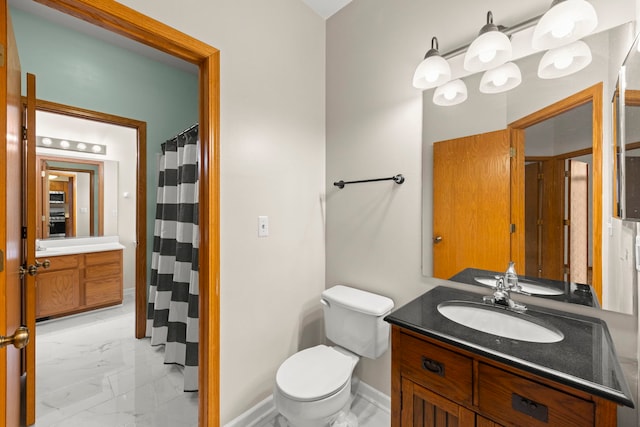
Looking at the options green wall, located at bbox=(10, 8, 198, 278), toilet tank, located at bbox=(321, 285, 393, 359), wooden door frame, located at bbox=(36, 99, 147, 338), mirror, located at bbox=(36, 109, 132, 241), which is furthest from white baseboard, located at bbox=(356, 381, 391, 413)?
mirror, located at bbox=(36, 109, 132, 241)

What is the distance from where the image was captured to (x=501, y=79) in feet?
4.15

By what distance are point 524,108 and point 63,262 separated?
14.3 feet

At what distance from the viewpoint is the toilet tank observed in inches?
60.3

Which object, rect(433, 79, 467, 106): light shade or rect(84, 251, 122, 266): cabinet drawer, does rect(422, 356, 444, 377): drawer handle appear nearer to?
rect(433, 79, 467, 106): light shade

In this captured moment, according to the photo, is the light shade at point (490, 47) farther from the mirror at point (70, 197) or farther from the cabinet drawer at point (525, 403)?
the mirror at point (70, 197)

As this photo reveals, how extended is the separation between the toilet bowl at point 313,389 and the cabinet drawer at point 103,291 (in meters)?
3.13

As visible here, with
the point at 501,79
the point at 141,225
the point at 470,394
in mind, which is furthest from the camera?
the point at 141,225

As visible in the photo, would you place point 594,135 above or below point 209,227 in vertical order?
above

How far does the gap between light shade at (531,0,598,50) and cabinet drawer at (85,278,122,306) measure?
14.8ft

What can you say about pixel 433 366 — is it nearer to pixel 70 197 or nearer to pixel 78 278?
pixel 78 278

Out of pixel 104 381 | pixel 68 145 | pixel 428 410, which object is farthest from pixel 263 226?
pixel 68 145

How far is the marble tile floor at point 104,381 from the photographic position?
1.68m

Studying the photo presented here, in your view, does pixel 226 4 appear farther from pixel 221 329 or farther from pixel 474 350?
pixel 474 350

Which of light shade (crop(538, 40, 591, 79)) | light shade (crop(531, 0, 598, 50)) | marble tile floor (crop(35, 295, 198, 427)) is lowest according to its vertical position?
marble tile floor (crop(35, 295, 198, 427))
